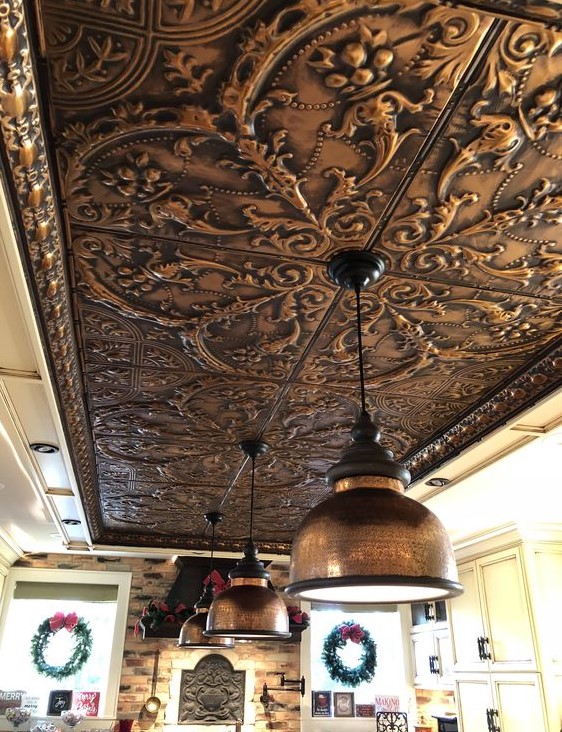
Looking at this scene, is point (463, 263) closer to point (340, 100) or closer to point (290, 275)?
point (290, 275)

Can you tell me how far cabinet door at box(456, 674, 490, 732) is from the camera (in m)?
4.69

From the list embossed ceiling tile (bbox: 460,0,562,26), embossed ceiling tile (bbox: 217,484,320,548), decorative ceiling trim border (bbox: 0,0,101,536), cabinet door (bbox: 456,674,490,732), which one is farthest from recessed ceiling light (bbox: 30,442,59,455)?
cabinet door (bbox: 456,674,490,732)

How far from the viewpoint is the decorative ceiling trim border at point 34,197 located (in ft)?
3.58

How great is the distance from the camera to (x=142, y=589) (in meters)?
6.14

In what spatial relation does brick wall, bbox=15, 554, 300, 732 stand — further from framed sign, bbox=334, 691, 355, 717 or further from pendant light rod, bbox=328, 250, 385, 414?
pendant light rod, bbox=328, 250, 385, 414

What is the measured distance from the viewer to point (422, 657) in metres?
6.07

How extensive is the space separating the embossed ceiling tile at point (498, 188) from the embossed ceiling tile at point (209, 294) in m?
0.33

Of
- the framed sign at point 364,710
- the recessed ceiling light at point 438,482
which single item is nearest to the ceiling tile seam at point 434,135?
the recessed ceiling light at point 438,482

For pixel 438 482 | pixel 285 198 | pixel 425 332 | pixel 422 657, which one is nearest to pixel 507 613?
pixel 438 482

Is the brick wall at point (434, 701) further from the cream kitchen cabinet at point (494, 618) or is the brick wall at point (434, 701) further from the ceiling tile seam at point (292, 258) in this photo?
the ceiling tile seam at point (292, 258)

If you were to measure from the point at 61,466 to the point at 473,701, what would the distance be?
3730mm

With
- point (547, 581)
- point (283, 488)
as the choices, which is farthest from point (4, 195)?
point (547, 581)

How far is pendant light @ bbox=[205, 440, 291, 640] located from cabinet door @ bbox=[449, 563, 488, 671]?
2624 mm

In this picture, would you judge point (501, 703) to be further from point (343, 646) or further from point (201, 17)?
point (201, 17)
